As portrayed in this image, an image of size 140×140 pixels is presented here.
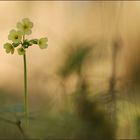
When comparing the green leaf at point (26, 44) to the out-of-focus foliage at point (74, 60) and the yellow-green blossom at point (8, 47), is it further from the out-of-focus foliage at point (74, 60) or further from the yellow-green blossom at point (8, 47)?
the out-of-focus foliage at point (74, 60)

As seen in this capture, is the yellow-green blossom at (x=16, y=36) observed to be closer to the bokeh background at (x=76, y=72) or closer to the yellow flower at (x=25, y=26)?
the yellow flower at (x=25, y=26)

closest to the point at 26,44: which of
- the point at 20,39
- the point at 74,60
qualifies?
the point at 20,39

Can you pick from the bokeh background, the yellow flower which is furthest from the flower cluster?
the bokeh background

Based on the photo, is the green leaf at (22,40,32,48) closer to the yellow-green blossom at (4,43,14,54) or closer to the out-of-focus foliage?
the yellow-green blossom at (4,43,14,54)

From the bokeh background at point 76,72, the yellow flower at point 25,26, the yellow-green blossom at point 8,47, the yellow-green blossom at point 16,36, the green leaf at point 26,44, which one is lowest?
the bokeh background at point 76,72

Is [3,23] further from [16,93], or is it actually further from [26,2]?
[16,93]

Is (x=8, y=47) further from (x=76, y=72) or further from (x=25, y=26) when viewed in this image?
(x=76, y=72)

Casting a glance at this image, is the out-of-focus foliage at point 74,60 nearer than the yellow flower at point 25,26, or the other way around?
the yellow flower at point 25,26

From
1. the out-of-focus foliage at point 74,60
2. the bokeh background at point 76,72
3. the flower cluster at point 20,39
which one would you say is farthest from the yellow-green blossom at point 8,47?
the out-of-focus foliage at point 74,60

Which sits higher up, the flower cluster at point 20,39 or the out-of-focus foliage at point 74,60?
the flower cluster at point 20,39
